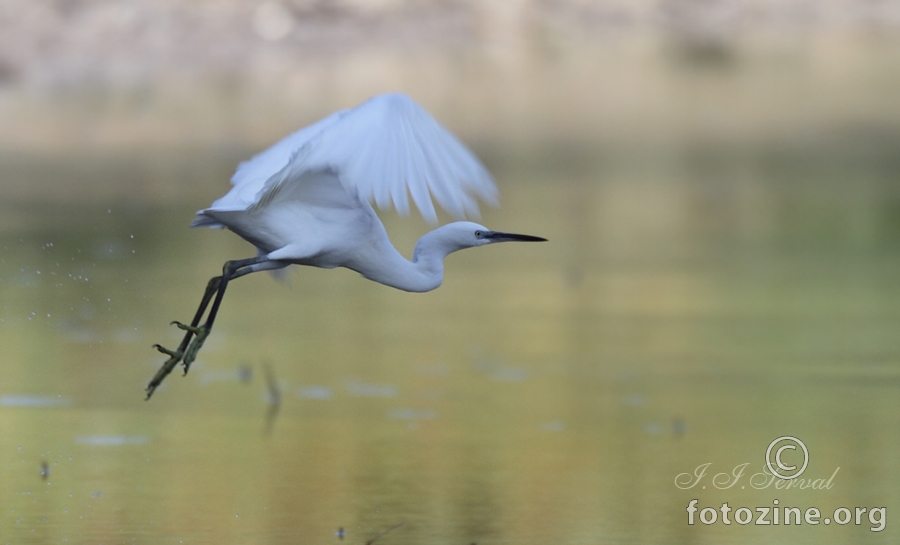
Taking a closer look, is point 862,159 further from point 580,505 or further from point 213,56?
point 580,505

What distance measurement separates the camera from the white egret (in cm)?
544

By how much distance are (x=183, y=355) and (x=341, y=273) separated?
22.1ft

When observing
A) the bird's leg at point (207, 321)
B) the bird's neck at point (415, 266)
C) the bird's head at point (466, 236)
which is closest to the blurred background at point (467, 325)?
the bird's leg at point (207, 321)

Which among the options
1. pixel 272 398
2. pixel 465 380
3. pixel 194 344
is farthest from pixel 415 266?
pixel 465 380

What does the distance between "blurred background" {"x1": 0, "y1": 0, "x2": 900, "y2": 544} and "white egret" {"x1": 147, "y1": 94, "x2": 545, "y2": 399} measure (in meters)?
0.99

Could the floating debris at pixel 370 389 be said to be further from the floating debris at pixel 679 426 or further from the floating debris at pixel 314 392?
the floating debris at pixel 679 426

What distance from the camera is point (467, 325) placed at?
36.0 ft

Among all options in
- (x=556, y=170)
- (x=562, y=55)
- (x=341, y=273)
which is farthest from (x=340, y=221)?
(x=562, y=55)

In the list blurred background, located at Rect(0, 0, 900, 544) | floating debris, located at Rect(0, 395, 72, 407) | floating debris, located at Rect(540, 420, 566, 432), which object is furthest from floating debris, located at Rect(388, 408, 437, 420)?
floating debris, located at Rect(0, 395, 72, 407)

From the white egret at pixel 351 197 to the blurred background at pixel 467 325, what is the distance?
3.25 ft

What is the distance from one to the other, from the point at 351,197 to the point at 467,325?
15.5 ft

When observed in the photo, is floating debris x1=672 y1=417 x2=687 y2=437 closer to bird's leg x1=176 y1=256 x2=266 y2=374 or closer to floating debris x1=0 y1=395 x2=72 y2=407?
bird's leg x1=176 y1=256 x2=266 y2=374

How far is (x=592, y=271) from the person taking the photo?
13148mm

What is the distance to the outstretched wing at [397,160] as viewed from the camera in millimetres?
5359
